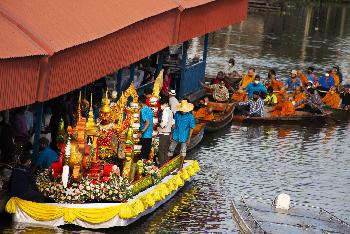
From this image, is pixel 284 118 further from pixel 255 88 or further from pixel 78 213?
pixel 78 213

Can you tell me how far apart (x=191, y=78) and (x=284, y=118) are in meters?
2.92

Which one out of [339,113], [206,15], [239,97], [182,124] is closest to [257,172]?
[182,124]

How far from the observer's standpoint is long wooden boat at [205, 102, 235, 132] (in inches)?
1180

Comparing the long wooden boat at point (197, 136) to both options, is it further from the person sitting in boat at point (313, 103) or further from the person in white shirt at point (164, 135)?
the person sitting in boat at point (313, 103)

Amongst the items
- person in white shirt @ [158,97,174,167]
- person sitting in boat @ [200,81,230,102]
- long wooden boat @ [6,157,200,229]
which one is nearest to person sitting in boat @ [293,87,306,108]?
person sitting in boat @ [200,81,230,102]

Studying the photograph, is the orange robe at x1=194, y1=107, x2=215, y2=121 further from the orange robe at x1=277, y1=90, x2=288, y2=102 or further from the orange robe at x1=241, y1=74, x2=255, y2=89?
the orange robe at x1=241, y1=74, x2=255, y2=89

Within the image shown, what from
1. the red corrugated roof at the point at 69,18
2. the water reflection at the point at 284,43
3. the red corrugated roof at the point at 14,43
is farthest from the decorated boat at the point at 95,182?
the water reflection at the point at 284,43

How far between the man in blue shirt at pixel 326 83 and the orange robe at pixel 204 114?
7.04 metres

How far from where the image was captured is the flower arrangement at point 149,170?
20616mm

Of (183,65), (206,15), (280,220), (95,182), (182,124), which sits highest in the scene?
(206,15)

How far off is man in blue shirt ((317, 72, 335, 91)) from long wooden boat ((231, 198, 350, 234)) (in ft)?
56.8

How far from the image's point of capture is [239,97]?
1340 inches

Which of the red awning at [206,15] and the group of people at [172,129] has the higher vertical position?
the red awning at [206,15]

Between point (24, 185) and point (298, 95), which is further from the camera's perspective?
point (298, 95)
